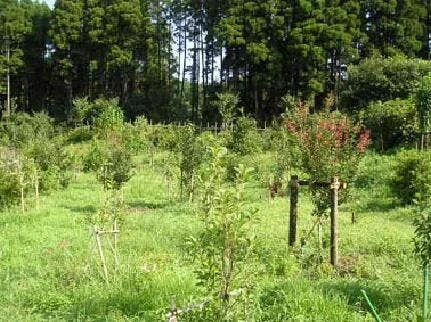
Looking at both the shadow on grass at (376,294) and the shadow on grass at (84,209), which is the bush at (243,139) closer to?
the shadow on grass at (84,209)

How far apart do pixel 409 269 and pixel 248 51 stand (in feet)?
91.1

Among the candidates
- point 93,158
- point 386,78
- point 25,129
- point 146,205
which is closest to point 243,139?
point 93,158

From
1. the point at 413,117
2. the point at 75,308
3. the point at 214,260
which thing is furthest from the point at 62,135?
the point at 214,260

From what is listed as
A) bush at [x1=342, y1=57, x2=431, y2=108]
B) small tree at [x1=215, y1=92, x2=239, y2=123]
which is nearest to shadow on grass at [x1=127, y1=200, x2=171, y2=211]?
small tree at [x1=215, y1=92, x2=239, y2=123]

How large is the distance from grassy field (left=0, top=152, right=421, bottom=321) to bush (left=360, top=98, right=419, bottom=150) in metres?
9.23

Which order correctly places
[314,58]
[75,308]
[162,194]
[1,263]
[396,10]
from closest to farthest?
[75,308] → [1,263] → [162,194] → [314,58] → [396,10]

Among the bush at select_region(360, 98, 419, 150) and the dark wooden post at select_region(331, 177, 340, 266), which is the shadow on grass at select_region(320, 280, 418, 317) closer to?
the dark wooden post at select_region(331, 177, 340, 266)

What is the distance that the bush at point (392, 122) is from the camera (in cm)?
2277

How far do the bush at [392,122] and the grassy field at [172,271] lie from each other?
9231 mm

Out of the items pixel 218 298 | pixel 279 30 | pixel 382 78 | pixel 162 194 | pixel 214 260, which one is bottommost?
pixel 162 194

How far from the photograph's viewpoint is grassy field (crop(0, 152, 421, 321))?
6039 mm

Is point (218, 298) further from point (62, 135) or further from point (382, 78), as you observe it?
point (62, 135)

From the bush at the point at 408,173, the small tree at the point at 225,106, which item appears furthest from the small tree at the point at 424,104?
the small tree at the point at 225,106

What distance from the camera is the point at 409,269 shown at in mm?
7887
